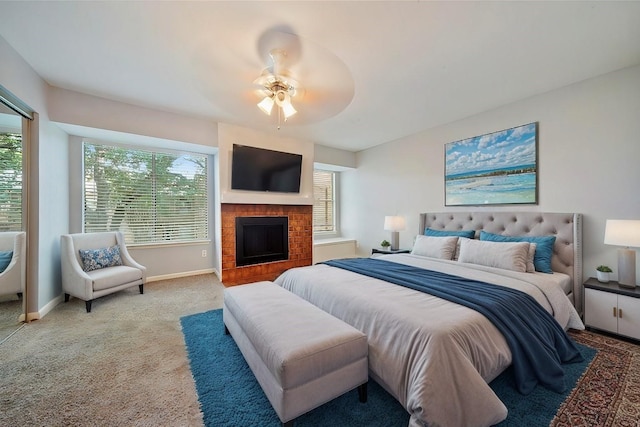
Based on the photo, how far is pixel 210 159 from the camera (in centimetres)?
461

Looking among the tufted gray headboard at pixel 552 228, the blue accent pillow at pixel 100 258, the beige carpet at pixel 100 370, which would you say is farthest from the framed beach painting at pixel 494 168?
the blue accent pillow at pixel 100 258

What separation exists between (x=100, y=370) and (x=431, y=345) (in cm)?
232

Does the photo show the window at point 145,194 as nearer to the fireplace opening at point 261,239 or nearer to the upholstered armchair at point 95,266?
the upholstered armchair at point 95,266

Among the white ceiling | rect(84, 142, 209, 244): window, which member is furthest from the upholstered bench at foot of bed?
rect(84, 142, 209, 244): window

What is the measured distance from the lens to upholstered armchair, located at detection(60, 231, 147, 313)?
2908mm

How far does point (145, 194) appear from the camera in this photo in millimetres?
4074

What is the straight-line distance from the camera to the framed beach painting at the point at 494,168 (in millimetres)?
3031

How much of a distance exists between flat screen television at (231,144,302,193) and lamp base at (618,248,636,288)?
413 centimetres

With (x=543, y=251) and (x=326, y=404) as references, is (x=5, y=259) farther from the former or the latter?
(x=543, y=251)

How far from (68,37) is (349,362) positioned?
10.7ft

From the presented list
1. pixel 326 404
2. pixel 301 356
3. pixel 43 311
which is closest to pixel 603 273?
pixel 326 404

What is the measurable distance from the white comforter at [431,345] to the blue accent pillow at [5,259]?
9.61 feet

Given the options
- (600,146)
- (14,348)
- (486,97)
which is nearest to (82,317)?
(14,348)

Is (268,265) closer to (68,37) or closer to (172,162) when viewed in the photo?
(172,162)
